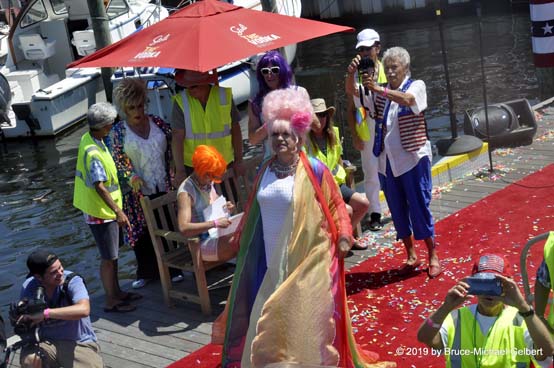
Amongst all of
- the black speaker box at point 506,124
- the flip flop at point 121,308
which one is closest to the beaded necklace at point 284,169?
the flip flop at point 121,308

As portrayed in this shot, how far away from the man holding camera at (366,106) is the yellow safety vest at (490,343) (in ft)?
11.1

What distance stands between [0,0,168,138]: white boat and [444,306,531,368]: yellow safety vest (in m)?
15.8

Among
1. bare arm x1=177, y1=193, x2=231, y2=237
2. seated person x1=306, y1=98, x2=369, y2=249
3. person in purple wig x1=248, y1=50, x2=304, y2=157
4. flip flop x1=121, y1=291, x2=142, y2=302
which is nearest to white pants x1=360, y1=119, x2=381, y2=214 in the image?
seated person x1=306, y1=98, x2=369, y2=249

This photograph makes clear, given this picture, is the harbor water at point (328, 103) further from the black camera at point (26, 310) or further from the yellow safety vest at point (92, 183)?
the black camera at point (26, 310)

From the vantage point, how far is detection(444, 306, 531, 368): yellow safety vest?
412cm

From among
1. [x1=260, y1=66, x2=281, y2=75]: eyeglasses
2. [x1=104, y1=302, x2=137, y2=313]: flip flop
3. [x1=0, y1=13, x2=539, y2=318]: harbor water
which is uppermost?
[x1=260, y1=66, x2=281, y2=75]: eyeglasses

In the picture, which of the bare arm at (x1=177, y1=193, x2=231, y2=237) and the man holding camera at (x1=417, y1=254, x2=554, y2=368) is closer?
the man holding camera at (x1=417, y1=254, x2=554, y2=368)

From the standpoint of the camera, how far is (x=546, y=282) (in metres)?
4.25

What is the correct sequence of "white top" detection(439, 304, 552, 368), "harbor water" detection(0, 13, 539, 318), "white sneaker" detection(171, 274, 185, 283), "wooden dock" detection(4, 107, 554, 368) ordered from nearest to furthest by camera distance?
"white top" detection(439, 304, 552, 368)
"wooden dock" detection(4, 107, 554, 368)
"white sneaker" detection(171, 274, 185, 283)
"harbor water" detection(0, 13, 539, 318)

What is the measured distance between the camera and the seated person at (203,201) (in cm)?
629

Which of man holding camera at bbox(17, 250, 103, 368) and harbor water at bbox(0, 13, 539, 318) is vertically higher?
man holding camera at bbox(17, 250, 103, 368)

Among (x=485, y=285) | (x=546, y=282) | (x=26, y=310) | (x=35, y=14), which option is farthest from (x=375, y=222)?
(x=35, y=14)

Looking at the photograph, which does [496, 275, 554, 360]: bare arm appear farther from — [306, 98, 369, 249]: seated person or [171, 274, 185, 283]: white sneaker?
[171, 274, 185, 283]: white sneaker

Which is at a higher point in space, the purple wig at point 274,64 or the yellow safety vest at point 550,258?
the purple wig at point 274,64
